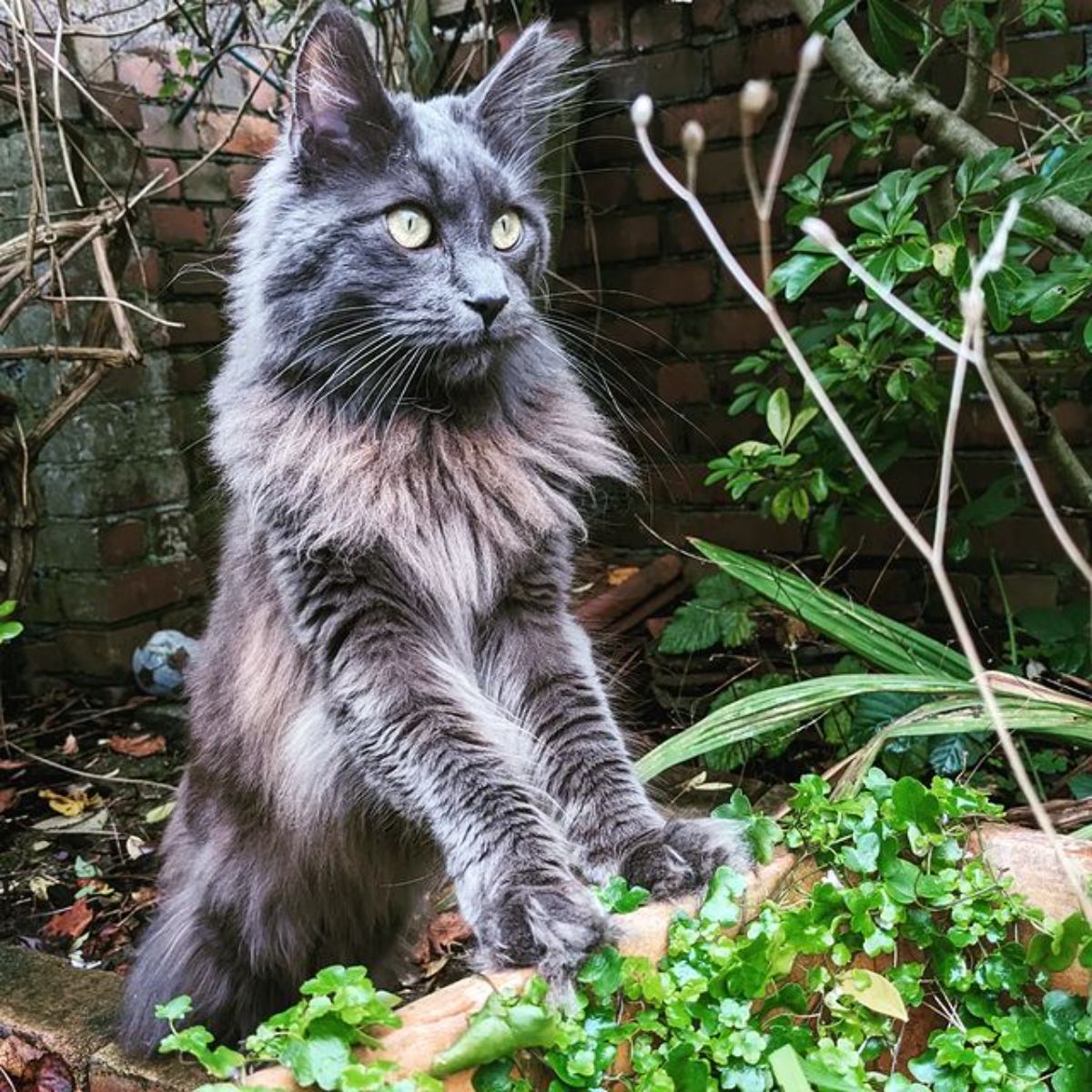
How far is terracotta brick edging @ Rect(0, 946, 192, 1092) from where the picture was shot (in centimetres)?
142

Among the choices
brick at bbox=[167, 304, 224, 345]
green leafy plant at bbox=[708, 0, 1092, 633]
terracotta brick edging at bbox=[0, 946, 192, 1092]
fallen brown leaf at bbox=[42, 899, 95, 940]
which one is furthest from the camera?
brick at bbox=[167, 304, 224, 345]

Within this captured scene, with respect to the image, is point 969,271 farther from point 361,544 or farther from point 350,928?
point 350,928

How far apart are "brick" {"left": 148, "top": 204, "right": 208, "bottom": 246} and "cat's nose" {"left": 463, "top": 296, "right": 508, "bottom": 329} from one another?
2.06m

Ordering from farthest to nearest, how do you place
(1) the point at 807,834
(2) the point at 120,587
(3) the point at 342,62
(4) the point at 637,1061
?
(2) the point at 120,587, (3) the point at 342,62, (1) the point at 807,834, (4) the point at 637,1061

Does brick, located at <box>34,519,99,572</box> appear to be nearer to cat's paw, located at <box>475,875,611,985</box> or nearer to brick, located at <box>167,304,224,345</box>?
brick, located at <box>167,304,224,345</box>

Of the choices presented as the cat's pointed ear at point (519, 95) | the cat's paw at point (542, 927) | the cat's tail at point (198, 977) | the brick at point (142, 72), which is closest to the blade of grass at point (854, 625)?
the cat's pointed ear at point (519, 95)

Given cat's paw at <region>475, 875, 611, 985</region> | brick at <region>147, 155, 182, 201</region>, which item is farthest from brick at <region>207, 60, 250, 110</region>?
cat's paw at <region>475, 875, 611, 985</region>

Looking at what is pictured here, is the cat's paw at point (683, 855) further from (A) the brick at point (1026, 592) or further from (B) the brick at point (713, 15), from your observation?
(B) the brick at point (713, 15)

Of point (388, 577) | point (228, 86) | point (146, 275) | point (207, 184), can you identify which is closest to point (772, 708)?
point (388, 577)

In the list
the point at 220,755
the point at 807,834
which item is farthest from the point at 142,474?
the point at 807,834

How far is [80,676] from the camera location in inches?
116

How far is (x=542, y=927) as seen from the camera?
Result: 43.1 inches

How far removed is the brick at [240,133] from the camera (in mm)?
3191

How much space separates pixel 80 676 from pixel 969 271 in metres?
2.45
